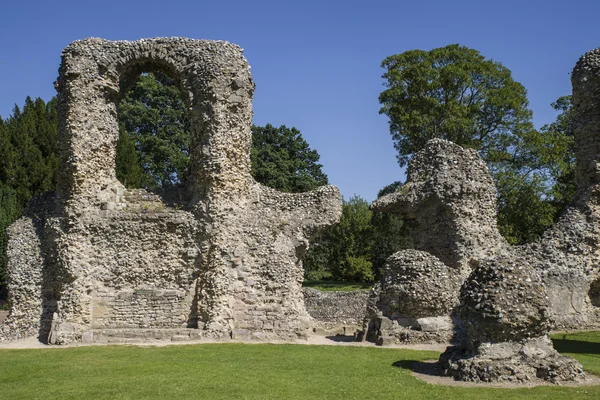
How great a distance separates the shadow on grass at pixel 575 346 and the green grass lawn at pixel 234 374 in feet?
0.08

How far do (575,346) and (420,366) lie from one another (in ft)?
18.7

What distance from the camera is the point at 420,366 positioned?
12523mm

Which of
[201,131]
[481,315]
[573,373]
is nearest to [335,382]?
→ [481,315]

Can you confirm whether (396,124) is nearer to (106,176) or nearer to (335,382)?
(106,176)

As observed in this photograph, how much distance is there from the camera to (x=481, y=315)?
36.0ft

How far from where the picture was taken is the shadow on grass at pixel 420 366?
1178 centimetres

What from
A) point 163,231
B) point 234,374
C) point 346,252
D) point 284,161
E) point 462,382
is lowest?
point 234,374

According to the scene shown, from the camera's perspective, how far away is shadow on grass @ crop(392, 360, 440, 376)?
11.8 meters

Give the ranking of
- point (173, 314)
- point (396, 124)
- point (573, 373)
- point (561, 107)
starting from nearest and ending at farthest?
point (573, 373)
point (173, 314)
point (396, 124)
point (561, 107)

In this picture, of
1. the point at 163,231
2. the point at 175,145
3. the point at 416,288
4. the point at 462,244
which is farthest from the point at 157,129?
the point at 416,288

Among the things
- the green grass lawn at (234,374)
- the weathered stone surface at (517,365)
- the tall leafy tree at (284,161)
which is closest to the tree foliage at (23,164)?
the tall leafy tree at (284,161)

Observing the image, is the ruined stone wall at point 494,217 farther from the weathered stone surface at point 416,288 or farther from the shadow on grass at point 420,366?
the shadow on grass at point 420,366

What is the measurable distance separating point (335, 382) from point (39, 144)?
949 inches

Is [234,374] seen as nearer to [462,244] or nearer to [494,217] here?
[462,244]
